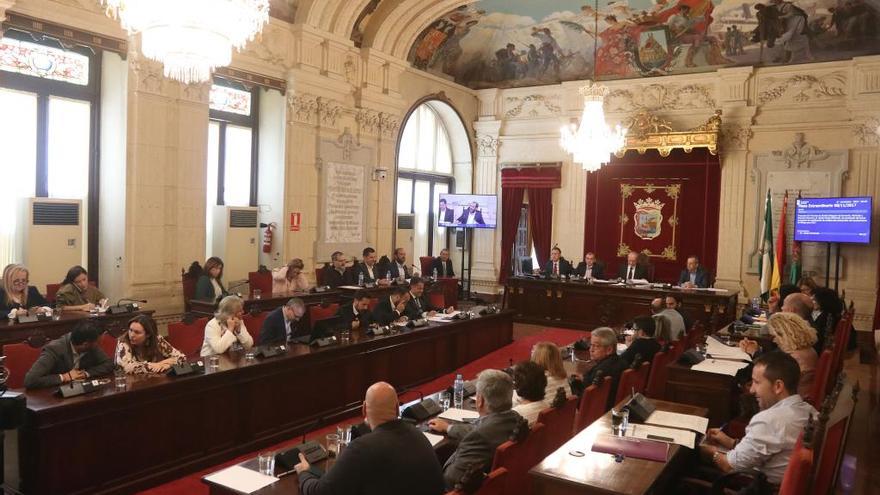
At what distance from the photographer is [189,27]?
4.56m

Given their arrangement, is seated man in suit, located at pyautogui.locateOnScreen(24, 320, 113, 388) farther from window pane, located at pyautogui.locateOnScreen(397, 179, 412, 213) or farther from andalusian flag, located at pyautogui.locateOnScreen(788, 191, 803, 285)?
andalusian flag, located at pyautogui.locateOnScreen(788, 191, 803, 285)

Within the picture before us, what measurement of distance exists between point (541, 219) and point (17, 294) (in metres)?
10.1

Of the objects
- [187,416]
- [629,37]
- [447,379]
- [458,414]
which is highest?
[629,37]

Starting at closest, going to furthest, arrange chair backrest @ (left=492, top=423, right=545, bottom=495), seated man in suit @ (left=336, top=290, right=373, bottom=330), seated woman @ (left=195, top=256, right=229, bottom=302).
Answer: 1. chair backrest @ (left=492, top=423, right=545, bottom=495)
2. seated man in suit @ (left=336, top=290, right=373, bottom=330)
3. seated woman @ (left=195, top=256, right=229, bottom=302)

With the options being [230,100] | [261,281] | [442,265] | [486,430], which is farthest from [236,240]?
[486,430]

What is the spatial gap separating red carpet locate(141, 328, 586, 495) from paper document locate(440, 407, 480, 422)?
106cm

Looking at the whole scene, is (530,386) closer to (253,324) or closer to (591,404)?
(591,404)

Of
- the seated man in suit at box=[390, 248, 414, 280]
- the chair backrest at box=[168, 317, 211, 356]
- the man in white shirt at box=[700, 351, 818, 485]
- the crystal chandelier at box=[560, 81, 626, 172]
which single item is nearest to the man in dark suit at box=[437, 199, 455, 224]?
the seated man in suit at box=[390, 248, 414, 280]

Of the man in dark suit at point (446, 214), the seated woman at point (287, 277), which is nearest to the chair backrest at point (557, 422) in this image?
the seated woman at point (287, 277)

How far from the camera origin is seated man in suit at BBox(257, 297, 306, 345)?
6172mm

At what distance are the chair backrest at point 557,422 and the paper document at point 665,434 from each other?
0.38 meters

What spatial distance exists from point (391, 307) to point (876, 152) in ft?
29.3

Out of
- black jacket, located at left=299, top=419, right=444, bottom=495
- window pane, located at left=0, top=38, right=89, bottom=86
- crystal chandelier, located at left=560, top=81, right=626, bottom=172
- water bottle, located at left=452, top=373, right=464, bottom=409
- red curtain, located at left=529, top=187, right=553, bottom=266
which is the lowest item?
water bottle, located at left=452, top=373, right=464, bottom=409

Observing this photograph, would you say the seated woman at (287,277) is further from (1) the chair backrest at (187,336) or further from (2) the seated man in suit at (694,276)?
(2) the seated man in suit at (694,276)
